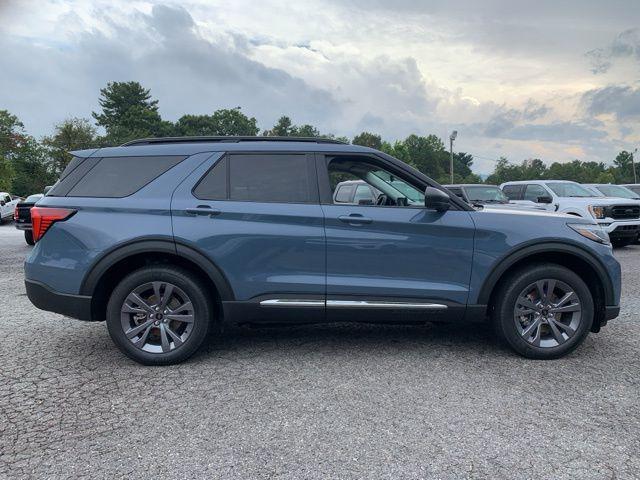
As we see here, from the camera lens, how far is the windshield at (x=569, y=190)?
44.7 ft

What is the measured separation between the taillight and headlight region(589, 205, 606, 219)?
12.0 meters

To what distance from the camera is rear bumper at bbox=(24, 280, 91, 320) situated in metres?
4.10

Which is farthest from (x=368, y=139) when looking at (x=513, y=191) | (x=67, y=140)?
(x=513, y=191)

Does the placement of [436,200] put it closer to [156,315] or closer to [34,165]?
[156,315]

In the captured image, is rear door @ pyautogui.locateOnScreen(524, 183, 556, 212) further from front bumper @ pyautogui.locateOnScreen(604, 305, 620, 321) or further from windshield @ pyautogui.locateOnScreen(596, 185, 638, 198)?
front bumper @ pyautogui.locateOnScreen(604, 305, 620, 321)

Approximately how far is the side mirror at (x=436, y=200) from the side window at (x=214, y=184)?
1651mm

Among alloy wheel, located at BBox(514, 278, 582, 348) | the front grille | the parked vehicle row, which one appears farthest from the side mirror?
the front grille

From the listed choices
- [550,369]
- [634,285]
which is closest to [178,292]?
[550,369]

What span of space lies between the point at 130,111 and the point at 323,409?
257 ft

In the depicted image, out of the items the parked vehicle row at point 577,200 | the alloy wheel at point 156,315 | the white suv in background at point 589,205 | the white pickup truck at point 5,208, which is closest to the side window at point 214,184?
the alloy wheel at point 156,315

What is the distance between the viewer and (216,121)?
9119 centimetres

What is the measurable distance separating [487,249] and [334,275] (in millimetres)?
1270

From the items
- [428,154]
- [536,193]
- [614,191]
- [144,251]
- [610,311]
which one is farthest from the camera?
[428,154]

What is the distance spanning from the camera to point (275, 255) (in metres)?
4.12
